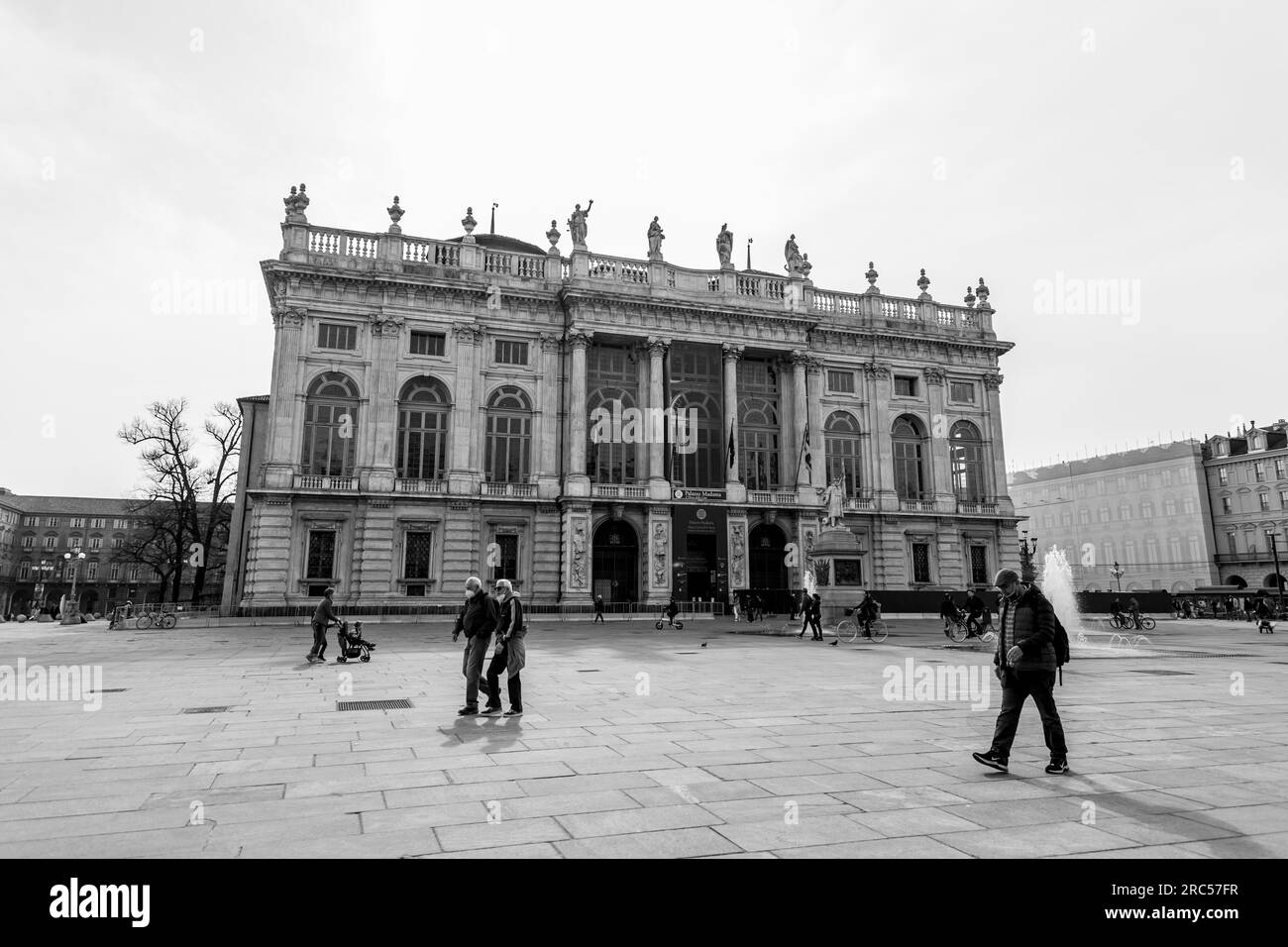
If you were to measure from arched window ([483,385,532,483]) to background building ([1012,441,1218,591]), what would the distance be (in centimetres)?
5034

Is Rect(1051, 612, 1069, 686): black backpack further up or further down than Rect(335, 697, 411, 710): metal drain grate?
further up

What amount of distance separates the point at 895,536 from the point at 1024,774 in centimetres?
3887

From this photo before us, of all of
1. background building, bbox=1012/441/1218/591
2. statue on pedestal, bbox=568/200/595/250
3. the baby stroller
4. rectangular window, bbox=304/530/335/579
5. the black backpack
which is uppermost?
statue on pedestal, bbox=568/200/595/250

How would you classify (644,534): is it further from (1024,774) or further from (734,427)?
(1024,774)

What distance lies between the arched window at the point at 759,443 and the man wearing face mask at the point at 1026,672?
34357 mm

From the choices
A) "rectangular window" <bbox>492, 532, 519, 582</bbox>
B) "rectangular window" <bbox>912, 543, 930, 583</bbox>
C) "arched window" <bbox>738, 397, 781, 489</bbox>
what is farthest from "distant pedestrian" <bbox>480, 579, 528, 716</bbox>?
"rectangular window" <bbox>912, 543, 930, 583</bbox>

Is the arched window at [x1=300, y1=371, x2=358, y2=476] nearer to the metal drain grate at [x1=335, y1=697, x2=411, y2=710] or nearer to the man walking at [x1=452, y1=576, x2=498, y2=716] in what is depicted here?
the metal drain grate at [x1=335, y1=697, x2=411, y2=710]

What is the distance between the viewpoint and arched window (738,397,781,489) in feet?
137

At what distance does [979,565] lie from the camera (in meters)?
45.4

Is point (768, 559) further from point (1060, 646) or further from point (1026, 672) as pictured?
point (1026, 672)

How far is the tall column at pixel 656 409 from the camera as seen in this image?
1516 inches

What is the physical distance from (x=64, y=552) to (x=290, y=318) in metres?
91.4

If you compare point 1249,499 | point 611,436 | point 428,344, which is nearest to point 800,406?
point 611,436
